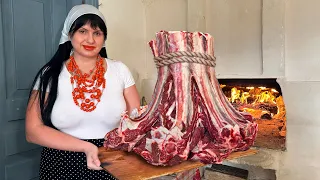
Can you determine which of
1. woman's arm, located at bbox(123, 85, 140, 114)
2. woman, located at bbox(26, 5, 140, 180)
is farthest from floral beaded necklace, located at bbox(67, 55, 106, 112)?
woman's arm, located at bbox(123, 85, 140, 114)

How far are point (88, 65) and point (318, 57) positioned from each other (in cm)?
133

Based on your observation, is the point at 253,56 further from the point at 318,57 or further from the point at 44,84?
the point at 44,84

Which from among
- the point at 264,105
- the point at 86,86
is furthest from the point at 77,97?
the point at 264,105

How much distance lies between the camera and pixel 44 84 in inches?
39.8

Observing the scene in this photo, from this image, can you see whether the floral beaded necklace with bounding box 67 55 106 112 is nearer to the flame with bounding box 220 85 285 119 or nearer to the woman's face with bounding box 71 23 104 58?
the woman's face with bounding box 71 23 104 58

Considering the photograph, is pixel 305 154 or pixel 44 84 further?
pixel 305 154

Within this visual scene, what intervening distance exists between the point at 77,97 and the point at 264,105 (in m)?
1.39

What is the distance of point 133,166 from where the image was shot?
512 millimetres

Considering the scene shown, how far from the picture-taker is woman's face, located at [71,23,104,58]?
101 cm

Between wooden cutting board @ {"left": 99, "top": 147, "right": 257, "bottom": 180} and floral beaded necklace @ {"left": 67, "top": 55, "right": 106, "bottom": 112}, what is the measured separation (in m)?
0.45

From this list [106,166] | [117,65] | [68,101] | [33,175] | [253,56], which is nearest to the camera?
[106,166]

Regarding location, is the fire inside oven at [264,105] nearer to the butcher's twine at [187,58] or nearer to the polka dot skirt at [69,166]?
the polka dot skirt at [69,166]

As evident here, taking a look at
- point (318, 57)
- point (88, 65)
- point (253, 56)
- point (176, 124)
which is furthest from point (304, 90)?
point (176, 124)

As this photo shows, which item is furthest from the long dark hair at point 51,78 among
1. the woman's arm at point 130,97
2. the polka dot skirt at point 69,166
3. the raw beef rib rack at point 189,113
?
the raw beef rib rack at point 189,113
